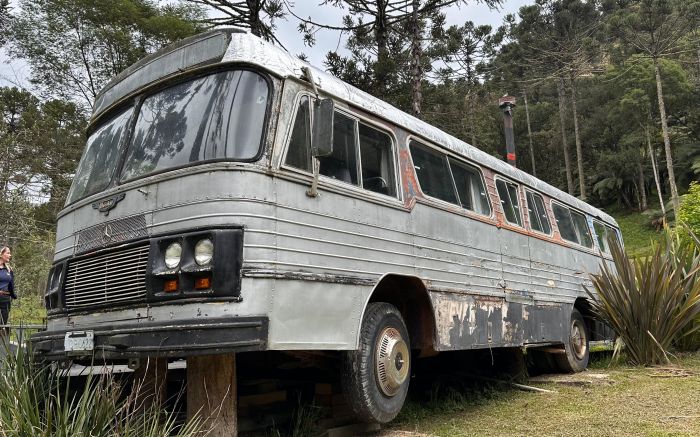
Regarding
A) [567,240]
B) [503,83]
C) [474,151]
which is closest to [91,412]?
[474,151]

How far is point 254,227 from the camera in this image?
3.58m

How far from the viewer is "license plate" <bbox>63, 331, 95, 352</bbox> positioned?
3.76m

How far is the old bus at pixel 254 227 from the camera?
3541 mm

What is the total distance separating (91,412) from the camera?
3186 millimetres

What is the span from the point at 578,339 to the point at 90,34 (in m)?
19.0

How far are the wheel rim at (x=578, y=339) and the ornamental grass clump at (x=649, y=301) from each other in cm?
49

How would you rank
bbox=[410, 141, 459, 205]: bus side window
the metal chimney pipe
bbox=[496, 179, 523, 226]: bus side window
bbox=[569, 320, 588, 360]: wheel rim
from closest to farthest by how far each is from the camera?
bbox=[410, 141, 459, 205]: bus side window
bbox=[496, 179, 523, 226]: bus side window
bbox=[569, 320, 588, 360]: wheel rim
the metal chimney pipe

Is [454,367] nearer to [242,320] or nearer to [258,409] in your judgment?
[258,409]

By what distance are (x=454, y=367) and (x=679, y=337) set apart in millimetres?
3753

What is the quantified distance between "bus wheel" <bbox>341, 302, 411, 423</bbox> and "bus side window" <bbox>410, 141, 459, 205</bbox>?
53.5 inches

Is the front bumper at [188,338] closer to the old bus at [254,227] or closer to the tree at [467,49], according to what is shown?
the old bus at [254,227]


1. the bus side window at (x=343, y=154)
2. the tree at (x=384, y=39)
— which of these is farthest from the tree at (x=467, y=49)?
the bus side window at (x=343, y=154)

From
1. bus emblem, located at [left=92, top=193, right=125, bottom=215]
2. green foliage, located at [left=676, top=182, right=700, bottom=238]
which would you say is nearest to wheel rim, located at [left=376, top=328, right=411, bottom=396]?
bus emblem, located at [left=92, top=193, right=125, bottom=215]

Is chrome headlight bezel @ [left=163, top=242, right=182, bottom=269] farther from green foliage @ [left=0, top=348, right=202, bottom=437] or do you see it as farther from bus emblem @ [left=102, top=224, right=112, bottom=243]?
green foliage @ [left=0, top=348, right=202, bottom=437]
